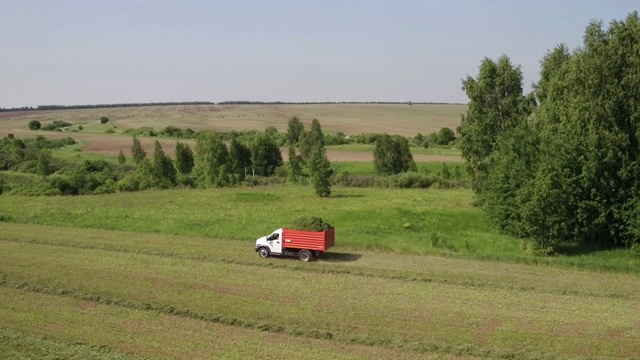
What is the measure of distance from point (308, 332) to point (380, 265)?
1125 centimetres

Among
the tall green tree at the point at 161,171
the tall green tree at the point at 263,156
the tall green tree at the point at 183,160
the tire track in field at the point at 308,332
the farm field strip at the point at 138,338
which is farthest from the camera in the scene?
the tall green tree at the point at 263,156

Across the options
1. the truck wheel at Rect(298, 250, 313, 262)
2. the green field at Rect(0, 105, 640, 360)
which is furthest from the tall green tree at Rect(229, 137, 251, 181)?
Result: the truck wheel at Rect(298, 250, 313, 262)

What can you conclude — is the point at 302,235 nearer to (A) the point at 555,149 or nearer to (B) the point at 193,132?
(A) the point at 555,149

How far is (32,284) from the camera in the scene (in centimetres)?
2794

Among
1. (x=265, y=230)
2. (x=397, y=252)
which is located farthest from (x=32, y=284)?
(x=397, y=252)

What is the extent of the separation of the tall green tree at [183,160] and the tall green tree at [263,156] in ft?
26.8

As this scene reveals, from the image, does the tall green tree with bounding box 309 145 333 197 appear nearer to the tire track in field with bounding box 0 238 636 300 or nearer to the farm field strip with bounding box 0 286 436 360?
the tire track in field with bounding box 0 238 636 300

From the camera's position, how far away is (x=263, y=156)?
79.4 meters

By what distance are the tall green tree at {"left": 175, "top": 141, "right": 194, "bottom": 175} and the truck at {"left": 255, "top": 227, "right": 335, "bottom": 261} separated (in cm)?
4510

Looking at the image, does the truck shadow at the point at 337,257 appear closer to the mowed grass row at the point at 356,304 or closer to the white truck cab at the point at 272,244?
the white truck cab at the point at 272,244

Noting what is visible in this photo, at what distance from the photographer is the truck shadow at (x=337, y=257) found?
3362cm

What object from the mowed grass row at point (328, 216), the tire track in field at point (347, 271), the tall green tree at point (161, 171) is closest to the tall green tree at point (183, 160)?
the tall green tree at point (161, 171)

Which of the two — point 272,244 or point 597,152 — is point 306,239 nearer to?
point 272,244

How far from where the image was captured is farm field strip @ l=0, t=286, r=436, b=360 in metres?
19.7
